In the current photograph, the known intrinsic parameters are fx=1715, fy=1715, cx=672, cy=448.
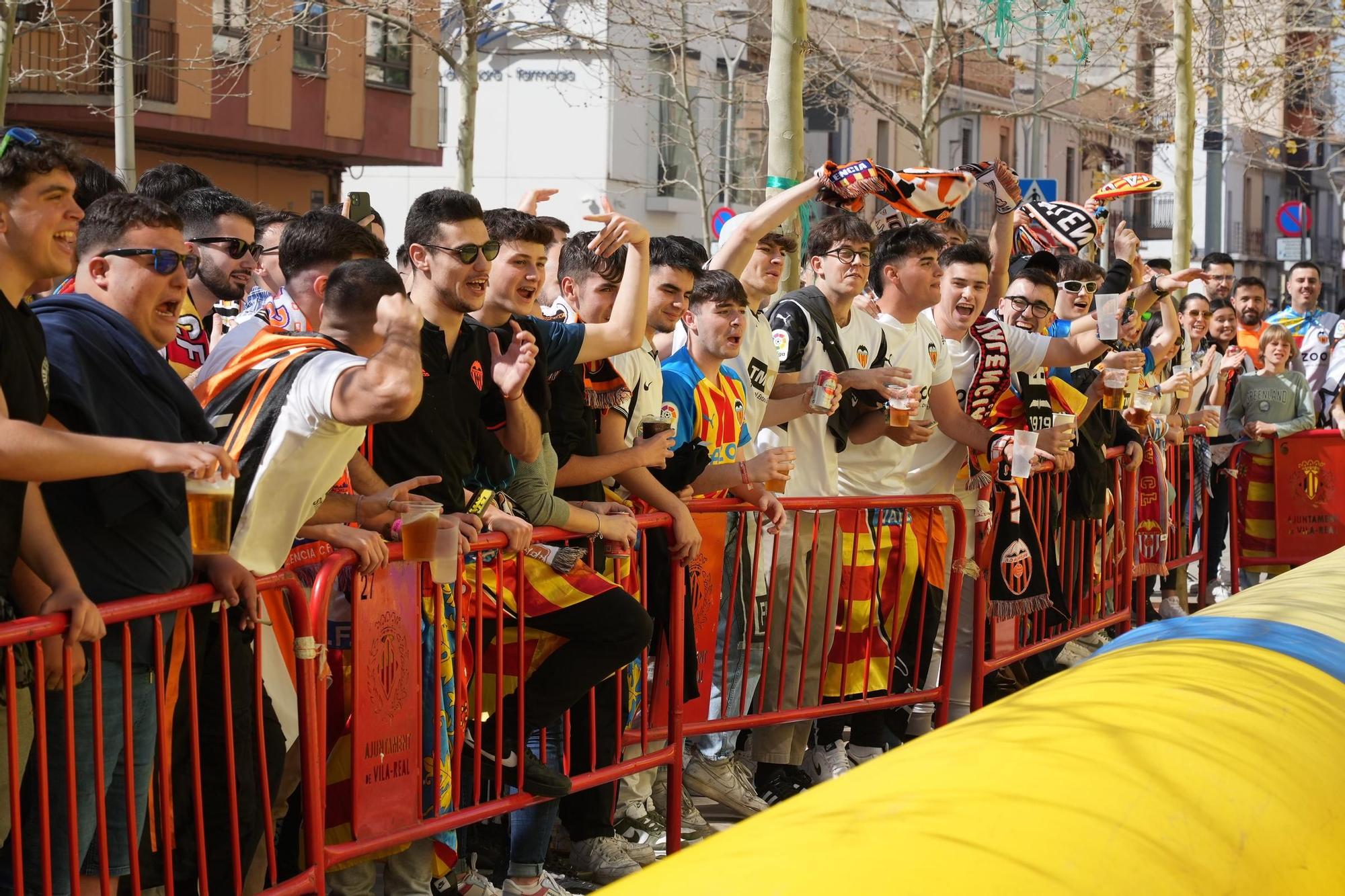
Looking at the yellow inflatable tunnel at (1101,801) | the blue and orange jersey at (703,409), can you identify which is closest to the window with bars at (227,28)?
the blue and orange jersey at (703,409)

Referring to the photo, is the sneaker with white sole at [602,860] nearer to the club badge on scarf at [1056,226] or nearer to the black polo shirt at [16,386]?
the black polo shirt at [16,386]

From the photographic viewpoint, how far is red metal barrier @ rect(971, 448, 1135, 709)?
23.6 ft

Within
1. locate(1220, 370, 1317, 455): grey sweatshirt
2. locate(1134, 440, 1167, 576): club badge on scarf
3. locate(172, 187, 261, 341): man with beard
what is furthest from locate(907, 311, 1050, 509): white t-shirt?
locate(1220, 370, 1317, 455): grey sweatshirt

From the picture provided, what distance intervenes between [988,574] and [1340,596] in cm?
263

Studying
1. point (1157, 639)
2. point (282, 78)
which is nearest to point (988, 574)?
point (1157, 639)

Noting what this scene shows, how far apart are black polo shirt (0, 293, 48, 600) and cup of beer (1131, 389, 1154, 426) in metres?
6.27

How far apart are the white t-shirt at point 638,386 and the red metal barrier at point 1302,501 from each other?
603 centimetres

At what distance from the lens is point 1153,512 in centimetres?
955

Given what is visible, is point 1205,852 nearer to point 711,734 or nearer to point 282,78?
point 711,734

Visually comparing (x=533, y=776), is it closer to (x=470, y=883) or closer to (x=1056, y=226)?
(x=470, y=883)

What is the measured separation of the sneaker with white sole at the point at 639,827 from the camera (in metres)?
5.88

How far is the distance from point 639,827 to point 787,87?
14.1 feet

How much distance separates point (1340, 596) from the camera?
462cm

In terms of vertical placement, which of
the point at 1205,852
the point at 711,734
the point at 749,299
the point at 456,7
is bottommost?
the point at 711,734
